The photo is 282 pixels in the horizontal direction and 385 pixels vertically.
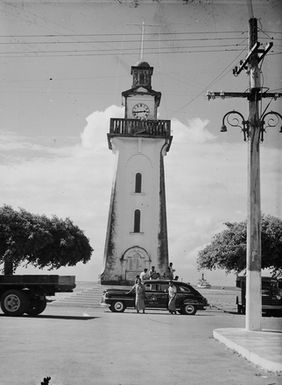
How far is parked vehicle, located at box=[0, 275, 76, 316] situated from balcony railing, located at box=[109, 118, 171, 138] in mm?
23649

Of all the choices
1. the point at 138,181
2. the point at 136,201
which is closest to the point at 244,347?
the point at 136,201

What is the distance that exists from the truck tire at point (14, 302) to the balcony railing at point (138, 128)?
2409 cm

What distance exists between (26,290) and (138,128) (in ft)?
79.9

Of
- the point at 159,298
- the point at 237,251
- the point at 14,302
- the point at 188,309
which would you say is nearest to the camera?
the point at 14,302

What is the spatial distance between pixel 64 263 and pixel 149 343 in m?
31.2

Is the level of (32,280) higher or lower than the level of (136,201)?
lower

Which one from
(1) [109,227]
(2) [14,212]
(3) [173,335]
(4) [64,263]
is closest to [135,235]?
(1) [109,227]

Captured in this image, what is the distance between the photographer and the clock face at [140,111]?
41594 millimetres

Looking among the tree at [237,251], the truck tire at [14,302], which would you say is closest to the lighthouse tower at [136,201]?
the tree at [237,251]

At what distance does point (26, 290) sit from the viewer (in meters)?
17.4

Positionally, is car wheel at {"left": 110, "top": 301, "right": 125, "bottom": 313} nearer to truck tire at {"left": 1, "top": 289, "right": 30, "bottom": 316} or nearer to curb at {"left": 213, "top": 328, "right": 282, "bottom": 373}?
truck tire at {"left": 1, "top": 289, "right": 30, "bottom": 316}

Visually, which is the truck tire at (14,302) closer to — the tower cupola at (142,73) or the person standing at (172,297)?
the person standing at (172,297)

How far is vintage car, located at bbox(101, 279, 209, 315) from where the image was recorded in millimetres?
21609

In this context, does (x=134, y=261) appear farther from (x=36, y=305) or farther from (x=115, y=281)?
(x=36, y=305)
